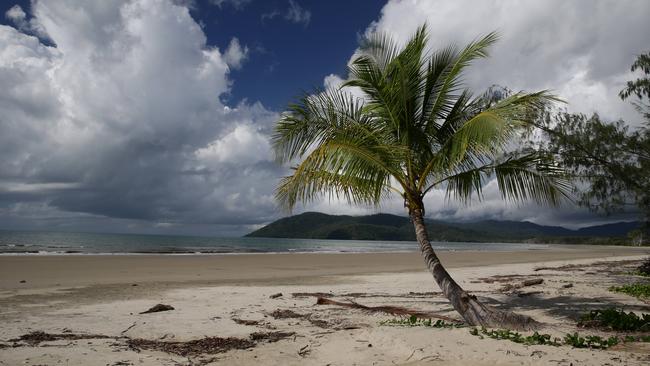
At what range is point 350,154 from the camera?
7832 mm

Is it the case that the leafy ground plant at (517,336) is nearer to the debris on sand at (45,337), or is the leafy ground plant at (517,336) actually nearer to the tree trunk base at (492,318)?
the tree trunk base at (492,318)

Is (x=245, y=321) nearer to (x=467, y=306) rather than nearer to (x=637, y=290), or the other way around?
(x=467, y=306)

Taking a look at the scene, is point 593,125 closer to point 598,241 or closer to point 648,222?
point 648,222

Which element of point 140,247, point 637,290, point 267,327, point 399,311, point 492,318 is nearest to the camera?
point 492,318

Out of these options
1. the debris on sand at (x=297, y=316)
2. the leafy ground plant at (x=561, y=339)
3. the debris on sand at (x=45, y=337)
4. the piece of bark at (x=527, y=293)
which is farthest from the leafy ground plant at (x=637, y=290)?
the debris on sand at (x=45, y=337)

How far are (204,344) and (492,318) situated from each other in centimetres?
429

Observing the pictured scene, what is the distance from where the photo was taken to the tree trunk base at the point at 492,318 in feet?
21.4

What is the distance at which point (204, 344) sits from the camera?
247 inches

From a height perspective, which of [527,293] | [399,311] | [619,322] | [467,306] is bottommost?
[527,293]

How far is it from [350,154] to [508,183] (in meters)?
3.03

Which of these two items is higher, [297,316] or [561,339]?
[561,339]

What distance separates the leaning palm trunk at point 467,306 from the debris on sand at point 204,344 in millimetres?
2716


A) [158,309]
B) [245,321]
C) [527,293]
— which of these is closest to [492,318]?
[245,321]

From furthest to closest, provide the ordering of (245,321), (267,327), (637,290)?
(637,290)
(245,321)
(267,327)
